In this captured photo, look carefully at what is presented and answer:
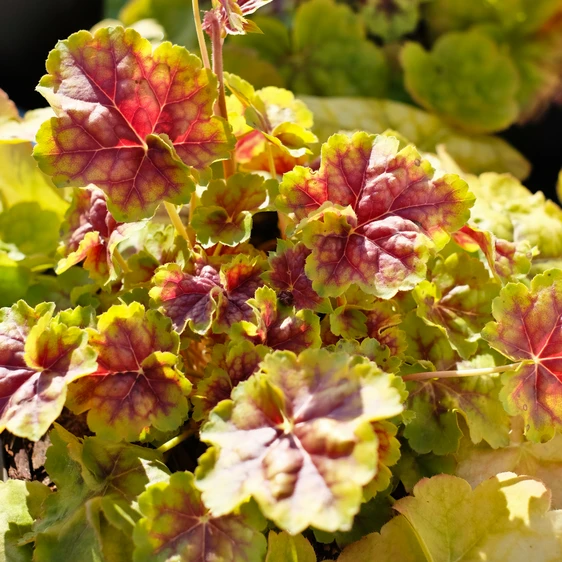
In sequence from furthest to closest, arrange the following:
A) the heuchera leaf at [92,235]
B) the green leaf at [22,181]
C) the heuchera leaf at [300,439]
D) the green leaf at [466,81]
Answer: the green leaf at [466,81]
the green leaf at [22,181]
the heuchera leaf at [92,235]
the heuchera leaf at [300,439]

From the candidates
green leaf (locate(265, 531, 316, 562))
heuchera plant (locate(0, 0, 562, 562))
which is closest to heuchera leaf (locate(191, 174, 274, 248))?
heuchera plant (locate(0, 0, 562, 562))

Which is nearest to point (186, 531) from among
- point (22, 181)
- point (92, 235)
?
point (92, 235)

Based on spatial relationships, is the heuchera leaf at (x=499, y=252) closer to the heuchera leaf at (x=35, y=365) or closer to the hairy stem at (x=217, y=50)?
the hairy stem at (x=217, y=50)

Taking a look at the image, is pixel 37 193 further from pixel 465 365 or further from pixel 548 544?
pixel 548 544

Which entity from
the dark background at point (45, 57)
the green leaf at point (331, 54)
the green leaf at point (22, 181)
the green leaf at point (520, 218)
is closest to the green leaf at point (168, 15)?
the green leaf at point (331, 54)

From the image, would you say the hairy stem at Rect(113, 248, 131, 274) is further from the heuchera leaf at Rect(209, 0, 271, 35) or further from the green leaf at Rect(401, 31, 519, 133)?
the green leaf at Rect(401, 31, 519, 133)

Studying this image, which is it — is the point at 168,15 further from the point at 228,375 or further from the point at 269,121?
the point at 228,375
